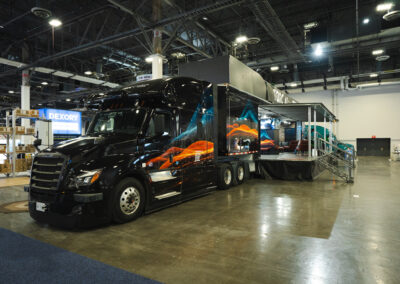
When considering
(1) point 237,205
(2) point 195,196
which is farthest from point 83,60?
(1) point 237,205

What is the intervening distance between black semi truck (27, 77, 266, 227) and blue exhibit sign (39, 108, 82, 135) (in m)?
13.7

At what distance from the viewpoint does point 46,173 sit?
4391 millimetres

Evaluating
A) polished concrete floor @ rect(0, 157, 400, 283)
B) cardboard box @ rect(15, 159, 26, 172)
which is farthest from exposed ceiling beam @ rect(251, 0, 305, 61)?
cardboard box @ rect(15, 159, 26, 172)

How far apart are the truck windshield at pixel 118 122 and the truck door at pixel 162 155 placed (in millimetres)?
254

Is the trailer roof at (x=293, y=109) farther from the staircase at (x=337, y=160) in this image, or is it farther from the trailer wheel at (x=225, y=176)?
the trailer wheel at (x=225, y=176)

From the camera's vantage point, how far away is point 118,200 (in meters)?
4.47

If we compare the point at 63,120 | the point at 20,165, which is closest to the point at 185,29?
the point at 20,165

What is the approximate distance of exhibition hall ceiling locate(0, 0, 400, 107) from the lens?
1052cm

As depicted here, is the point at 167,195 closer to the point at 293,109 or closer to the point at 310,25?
the point at 293,109

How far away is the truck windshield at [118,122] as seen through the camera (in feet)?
16.5

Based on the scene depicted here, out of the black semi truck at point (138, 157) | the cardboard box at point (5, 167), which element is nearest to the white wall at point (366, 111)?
the black semi truck at point (138, 157)

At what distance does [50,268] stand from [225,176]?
219 inches

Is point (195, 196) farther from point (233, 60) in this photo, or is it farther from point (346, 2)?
point (346, 2)

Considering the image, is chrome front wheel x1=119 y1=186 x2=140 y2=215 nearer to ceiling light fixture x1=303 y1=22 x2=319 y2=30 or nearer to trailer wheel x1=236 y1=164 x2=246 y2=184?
trailer wheel x1=236 y1=164 x2=246 y2=184
